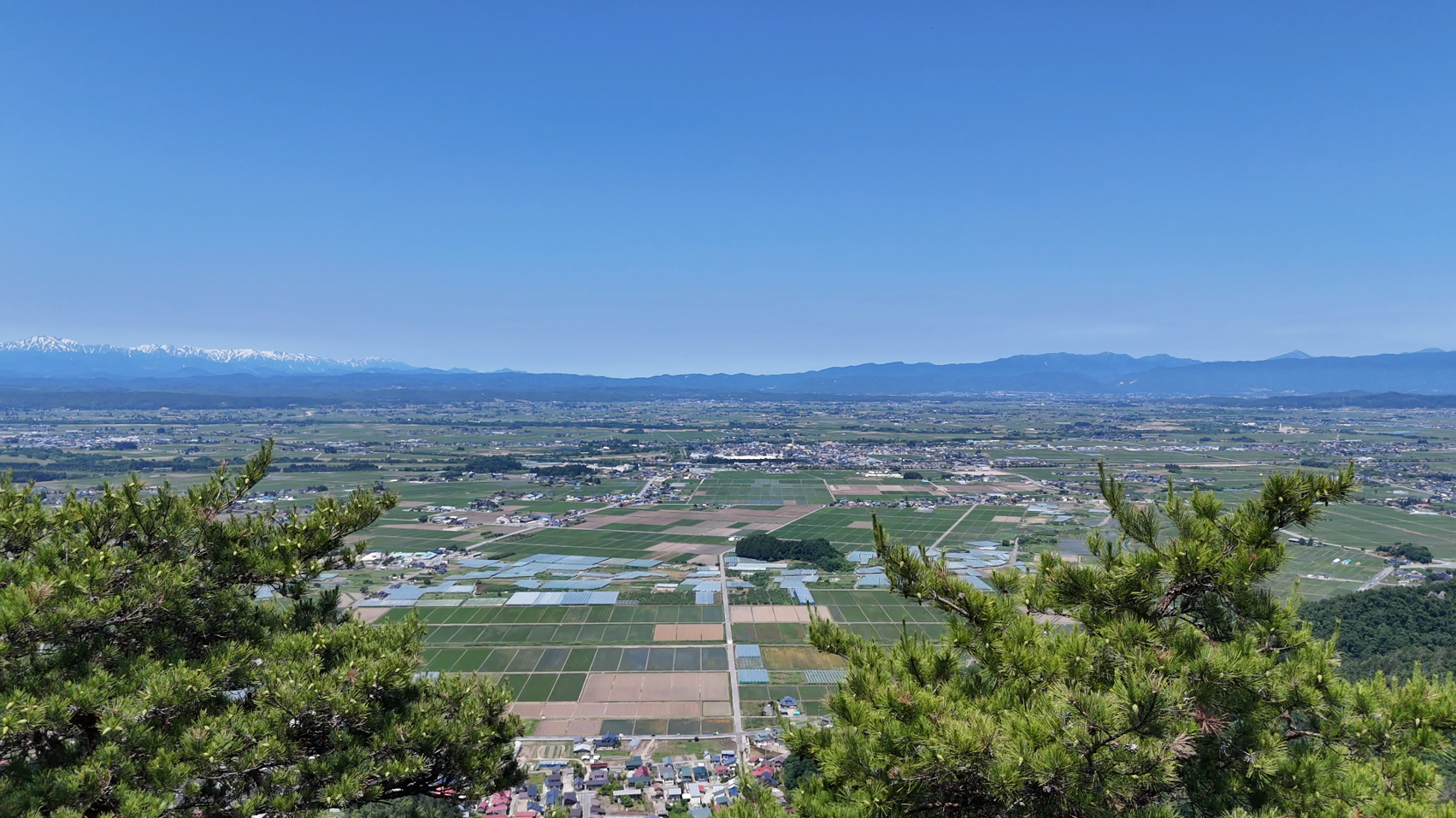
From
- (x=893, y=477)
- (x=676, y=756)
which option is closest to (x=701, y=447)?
Result: (x=893, y=477)

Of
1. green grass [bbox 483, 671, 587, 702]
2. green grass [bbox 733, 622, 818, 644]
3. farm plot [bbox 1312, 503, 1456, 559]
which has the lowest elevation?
green grass [bbox 483, 671, 587, 702]

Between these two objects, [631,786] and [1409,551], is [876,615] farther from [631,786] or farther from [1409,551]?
[1409,551]

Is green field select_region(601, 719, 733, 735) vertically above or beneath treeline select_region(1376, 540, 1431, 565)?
beneath

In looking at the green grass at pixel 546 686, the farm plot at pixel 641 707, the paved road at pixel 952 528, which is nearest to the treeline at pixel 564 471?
the paved road at pixel 952 528

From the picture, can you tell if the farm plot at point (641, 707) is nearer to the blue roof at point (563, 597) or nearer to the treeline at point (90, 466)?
the blue roof at point (563, 597)

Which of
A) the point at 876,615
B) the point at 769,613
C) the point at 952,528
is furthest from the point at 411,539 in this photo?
the point at 952,528

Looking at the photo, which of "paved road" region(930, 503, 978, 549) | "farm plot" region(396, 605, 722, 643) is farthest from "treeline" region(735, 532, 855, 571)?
"farm plot" region(396, 605, 722, 643)

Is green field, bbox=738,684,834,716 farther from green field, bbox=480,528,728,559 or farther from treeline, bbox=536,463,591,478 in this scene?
treeline, bbox=536,463,591,478
